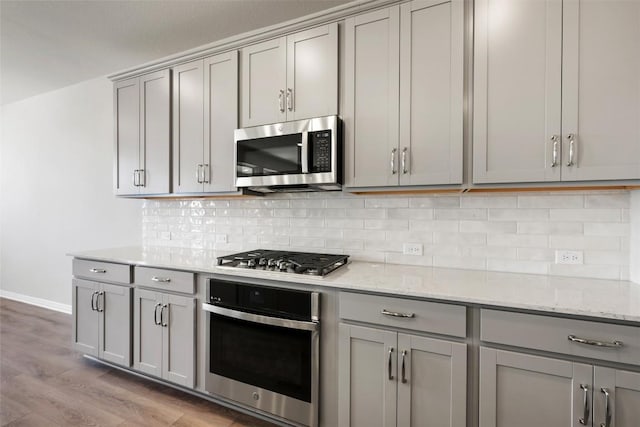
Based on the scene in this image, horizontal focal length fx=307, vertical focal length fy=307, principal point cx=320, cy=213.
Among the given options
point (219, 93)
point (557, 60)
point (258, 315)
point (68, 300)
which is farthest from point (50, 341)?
point (557, 60)

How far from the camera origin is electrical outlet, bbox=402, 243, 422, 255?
214cm

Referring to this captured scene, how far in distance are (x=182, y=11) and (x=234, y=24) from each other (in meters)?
0.38

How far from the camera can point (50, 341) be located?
314 centimetres

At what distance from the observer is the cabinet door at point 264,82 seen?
7.11 feet

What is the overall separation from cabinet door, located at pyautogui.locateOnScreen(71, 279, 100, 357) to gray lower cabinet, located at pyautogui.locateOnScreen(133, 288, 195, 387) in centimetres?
49

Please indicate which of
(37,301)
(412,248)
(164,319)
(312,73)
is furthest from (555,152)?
(37,301)

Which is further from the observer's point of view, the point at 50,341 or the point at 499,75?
the point at 50,341

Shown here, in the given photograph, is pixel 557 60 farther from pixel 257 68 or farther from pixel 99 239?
pixel 99 239

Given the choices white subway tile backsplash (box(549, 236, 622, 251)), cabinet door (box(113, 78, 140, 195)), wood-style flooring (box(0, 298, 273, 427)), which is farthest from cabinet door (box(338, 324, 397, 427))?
cabinet door (box(113, 78, 140, 195))

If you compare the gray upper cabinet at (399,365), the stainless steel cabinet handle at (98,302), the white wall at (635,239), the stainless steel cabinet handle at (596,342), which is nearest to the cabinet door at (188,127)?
the stainless steel cabinet handle at (98,302)

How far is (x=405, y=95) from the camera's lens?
1.83 meters

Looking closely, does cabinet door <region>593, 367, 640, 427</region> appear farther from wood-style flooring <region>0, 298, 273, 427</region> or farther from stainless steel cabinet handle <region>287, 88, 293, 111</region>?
stainless steel cabinet handle <region>287, 88, 293, 111</region>

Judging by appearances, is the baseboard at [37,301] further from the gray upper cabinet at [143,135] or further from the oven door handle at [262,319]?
the oven door handle at [262,319]

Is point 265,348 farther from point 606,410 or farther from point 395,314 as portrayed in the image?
point 606,410
